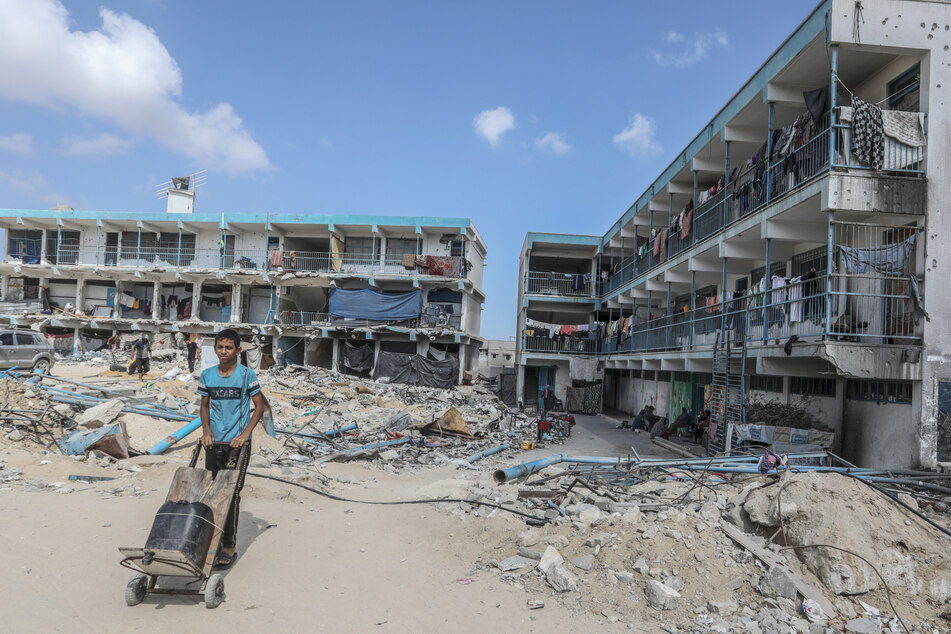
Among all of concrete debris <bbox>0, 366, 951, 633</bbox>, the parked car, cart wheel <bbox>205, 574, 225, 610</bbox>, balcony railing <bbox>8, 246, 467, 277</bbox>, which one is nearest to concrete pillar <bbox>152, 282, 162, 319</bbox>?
balcony railing <bbox>8, 246, 467, 277</bbox>

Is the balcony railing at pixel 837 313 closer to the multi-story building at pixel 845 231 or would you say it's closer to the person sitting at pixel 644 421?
the multi-story building at pixel 845 231

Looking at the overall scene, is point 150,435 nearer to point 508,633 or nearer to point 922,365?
point 508,633

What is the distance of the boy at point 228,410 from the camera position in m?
5.02

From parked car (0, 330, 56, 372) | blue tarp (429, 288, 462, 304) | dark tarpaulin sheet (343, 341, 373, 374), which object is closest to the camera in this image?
parked car (0, 330, 56, 372)

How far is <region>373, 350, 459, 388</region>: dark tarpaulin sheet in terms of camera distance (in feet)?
97.7

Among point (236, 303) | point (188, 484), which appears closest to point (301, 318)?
point (236, 303)

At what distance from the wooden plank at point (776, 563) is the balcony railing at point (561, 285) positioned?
2471 centimetres

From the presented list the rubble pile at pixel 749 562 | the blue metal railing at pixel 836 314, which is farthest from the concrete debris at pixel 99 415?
the blue metal railing at pixel 836 314

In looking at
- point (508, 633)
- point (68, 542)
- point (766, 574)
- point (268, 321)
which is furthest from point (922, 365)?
point (268, 321)

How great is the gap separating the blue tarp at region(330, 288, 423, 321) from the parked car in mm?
14256

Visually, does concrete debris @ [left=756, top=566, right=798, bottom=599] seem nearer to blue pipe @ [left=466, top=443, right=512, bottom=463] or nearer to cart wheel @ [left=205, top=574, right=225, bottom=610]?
cart wheel @ [left=205, top=574, right=225, bottom=610]

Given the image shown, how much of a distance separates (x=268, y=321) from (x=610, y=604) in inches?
1250

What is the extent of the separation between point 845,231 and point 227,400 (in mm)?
12142

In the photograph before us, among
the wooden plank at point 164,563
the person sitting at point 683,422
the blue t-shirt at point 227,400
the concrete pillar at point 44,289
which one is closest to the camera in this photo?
the wooden plank at point 164,563
